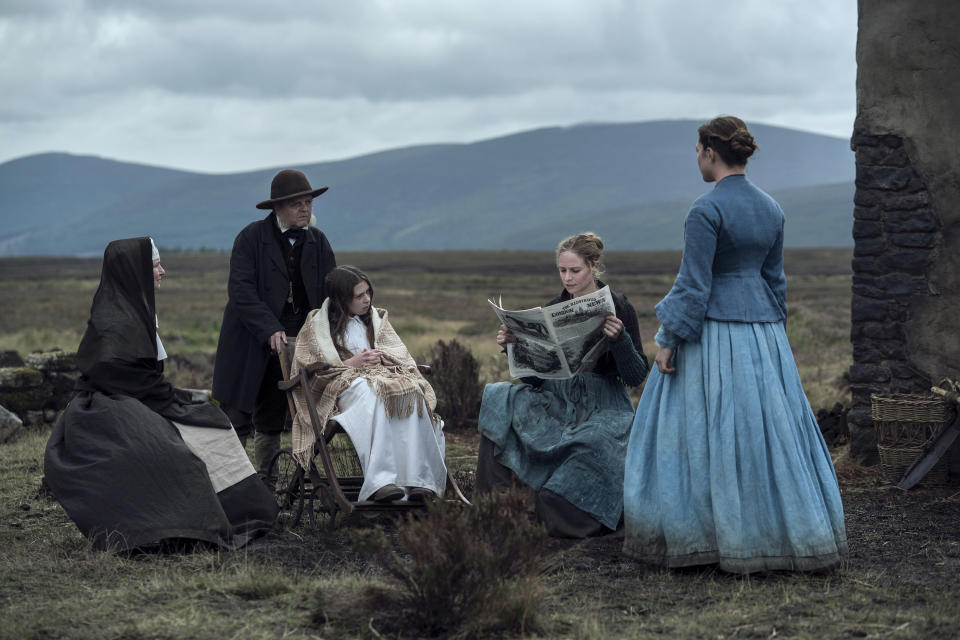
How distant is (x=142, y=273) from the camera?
18.3ft

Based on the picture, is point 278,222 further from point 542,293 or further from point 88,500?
point 542,293

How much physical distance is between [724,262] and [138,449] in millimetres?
3094

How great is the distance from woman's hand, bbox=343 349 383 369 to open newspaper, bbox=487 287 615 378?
802 mm

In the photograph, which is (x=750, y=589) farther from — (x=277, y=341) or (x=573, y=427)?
(x=277, y=341)

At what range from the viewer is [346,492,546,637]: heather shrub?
3785mm

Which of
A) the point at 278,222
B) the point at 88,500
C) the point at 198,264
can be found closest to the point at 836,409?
the point at 278,222

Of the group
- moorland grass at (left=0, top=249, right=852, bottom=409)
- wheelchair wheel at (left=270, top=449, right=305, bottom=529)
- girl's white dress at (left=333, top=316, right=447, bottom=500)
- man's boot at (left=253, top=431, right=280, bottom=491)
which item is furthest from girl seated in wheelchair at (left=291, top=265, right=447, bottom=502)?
moorland grass at (left=0, top=249, right=852, bottom=409)

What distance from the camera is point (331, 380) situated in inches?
237

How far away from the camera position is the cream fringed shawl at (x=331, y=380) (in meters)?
5.88

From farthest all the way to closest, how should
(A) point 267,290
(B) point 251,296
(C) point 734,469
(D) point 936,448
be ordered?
1. (D) point 936,448
2. (A) point 267,290
3. (B) point 251,296
4. (C) point 734,469

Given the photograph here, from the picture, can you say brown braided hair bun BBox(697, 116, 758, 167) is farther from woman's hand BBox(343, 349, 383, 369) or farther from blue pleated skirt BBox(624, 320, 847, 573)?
woman's hand BBox(343, 349, 383, 369)

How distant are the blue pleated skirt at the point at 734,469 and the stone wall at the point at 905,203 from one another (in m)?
2.96

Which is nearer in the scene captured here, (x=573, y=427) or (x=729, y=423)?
(x=729, y=423)

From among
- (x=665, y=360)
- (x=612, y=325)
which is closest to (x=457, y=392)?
(x=612, y=325)
